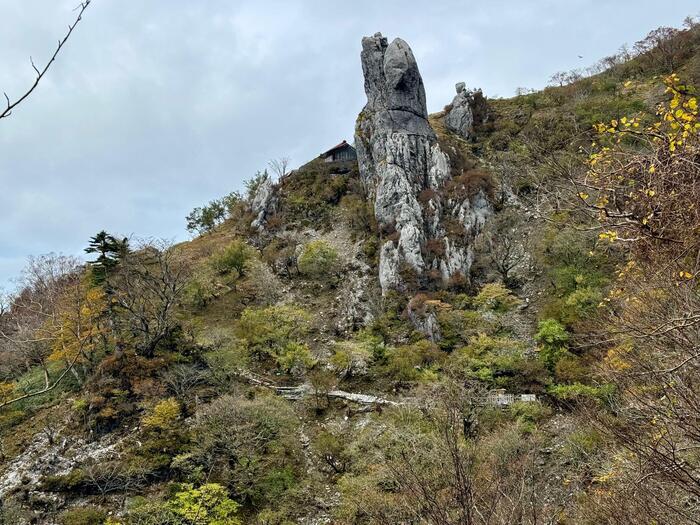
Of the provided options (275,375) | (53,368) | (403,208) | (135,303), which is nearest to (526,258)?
(403,208)

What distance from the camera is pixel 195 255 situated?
1565 inches

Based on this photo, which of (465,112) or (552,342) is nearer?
(552,342)

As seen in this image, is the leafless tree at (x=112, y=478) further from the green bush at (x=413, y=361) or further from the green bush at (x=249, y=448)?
the green bush at (x=413, y=361)

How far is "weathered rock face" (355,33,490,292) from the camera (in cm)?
3144

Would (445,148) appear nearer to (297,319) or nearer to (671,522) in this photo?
(297,319)

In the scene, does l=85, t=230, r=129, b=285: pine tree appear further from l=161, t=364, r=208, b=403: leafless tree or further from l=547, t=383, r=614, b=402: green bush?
l=547, t=383, r=614, b=402: green bush

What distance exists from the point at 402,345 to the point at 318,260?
11.4 metres

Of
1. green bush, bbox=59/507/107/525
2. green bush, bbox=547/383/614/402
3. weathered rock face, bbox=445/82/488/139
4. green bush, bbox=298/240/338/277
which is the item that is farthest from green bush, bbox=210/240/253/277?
weathered rock face, bbox=445/82/488/139

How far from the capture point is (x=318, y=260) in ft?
110

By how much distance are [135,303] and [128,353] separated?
3065 mm

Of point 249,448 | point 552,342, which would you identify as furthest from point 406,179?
point 249,448

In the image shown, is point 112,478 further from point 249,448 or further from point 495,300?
point 495,300

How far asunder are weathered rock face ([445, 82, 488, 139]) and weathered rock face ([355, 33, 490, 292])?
25.2ft

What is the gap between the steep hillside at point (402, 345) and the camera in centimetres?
464
